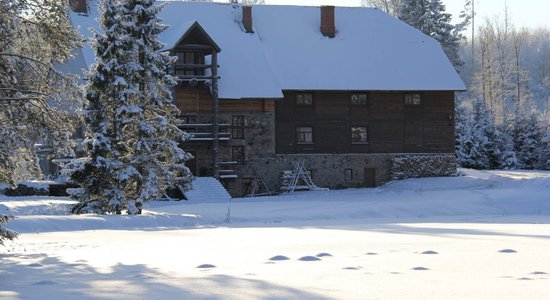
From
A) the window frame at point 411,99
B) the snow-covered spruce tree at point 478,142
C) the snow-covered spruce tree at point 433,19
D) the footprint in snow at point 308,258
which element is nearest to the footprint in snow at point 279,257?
the footprint in snow at point 308,258

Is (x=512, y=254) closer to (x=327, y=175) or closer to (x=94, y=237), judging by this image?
(x=94, y=237)

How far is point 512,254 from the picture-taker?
Result: 14523mm

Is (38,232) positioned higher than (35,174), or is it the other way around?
(35,174)

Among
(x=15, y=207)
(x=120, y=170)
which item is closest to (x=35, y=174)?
(x=120, y=170)

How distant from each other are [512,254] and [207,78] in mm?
34998

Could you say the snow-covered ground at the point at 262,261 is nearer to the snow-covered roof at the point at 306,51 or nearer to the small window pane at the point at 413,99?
the snow-covered roof at the point at 306,51

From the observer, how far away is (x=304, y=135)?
5253cm

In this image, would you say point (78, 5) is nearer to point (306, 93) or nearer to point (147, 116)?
point (306, 93)

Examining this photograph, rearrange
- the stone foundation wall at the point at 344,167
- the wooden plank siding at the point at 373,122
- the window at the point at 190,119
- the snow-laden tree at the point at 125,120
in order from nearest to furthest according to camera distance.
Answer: the snow-laden tree at the point at 125,120 < the window at the point at 190,119 < the stone foundation wall at the point at 344,167 < the wooden plank siding at the point at 373,122

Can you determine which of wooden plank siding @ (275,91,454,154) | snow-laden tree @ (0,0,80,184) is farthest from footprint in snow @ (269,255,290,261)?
wooden plank siding @ (275,91,454,154)

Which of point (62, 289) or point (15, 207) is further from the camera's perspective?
point (15, 207)

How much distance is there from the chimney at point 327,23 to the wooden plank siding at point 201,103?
896cm

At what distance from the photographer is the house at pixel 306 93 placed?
49.2m

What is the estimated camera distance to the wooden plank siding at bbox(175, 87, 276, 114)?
161 feet
